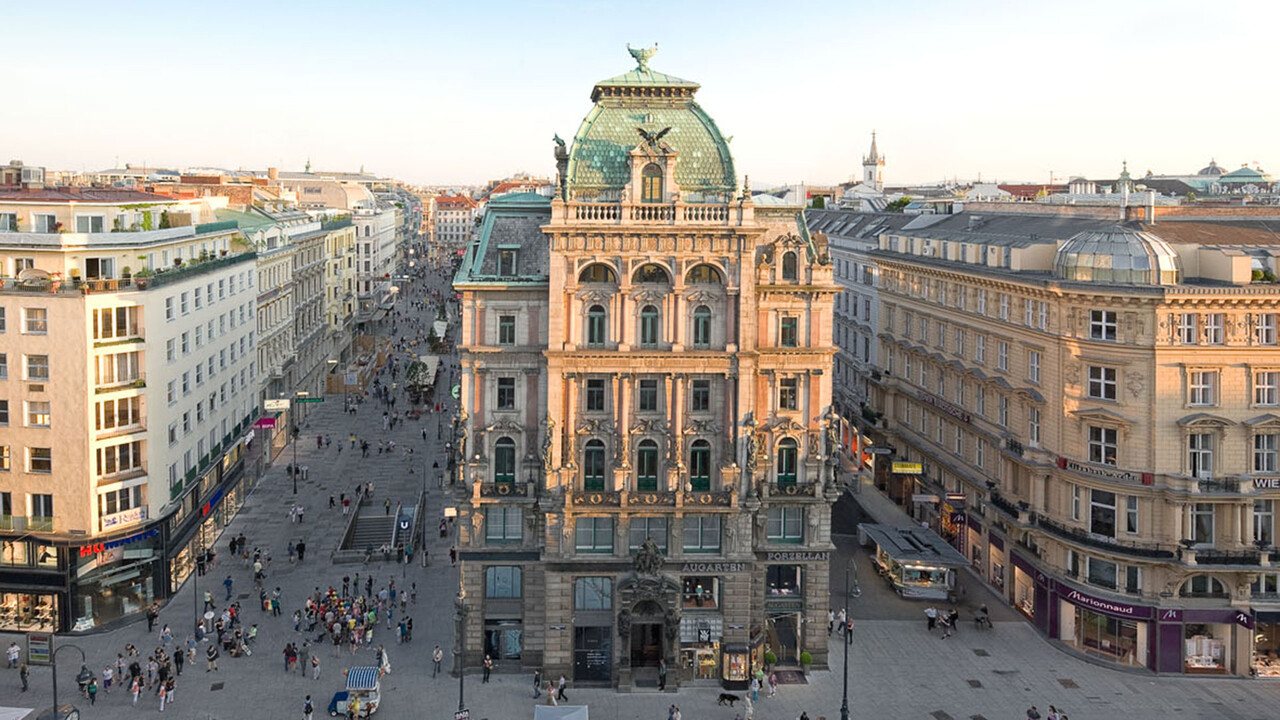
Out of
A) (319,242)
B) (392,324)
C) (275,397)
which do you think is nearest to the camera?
(275,397)

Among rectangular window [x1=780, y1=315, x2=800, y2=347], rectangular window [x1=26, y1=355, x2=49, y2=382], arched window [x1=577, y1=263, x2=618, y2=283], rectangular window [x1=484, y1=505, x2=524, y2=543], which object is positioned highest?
arched window [x1=577, y1=263, x2=618, y2=283]

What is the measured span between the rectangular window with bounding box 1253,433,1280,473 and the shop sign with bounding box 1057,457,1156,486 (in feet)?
18.5

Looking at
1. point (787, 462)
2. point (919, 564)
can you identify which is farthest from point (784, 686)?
point (919, 564)

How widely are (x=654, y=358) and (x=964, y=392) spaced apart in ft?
97.4

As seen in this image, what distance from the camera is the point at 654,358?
56531mm

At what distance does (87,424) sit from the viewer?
61062mm

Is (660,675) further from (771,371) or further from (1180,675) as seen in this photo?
(1180,675)

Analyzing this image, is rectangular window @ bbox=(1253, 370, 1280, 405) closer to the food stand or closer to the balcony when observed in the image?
the balcony

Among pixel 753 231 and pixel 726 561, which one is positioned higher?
pixel 753 231

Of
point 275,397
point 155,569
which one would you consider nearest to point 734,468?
point 155,569

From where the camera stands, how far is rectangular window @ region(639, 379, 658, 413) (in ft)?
188

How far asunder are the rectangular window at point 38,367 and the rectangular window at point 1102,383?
2306 inches

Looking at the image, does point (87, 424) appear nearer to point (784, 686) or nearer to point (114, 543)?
point (114, 543)

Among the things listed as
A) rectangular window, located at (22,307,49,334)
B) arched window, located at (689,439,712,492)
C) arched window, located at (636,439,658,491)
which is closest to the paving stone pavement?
arched window, located at (689,439,712,492)
